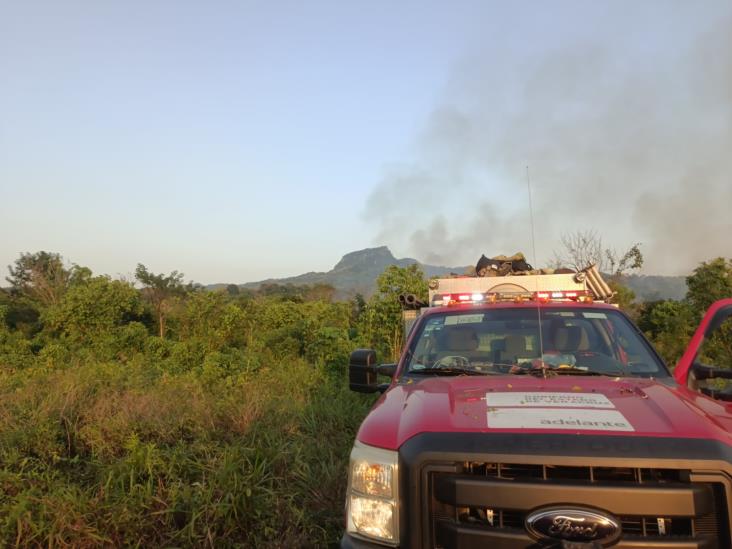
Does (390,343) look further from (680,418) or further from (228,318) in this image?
(680,418)

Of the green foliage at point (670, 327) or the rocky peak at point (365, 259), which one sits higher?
the rocky peak at point (365, 259)

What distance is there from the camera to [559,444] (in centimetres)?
198

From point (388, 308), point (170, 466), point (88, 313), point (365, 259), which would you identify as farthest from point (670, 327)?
point (365, 259)

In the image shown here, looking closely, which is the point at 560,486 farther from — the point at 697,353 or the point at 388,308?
the point at 388,308

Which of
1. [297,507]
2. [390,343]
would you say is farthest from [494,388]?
[390,343]

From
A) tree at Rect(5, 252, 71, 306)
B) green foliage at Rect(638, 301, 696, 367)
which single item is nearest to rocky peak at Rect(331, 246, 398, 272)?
tree at Rect(5, 252, 71, 306)

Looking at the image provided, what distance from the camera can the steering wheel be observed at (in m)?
3.44

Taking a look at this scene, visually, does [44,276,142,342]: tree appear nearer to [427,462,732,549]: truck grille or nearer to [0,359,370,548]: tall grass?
[0,359,370,548]: tall grass

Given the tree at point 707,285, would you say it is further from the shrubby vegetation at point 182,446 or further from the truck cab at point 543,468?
the truck cab at point 543,468

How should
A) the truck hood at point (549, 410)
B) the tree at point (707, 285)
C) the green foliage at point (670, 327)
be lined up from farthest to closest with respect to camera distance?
the tree at point (707, 285) < the green foliage at point (670, 327) < the truck hood at point (549, 410)

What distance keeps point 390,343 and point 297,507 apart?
8.44m

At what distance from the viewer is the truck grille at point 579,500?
74.3 inches

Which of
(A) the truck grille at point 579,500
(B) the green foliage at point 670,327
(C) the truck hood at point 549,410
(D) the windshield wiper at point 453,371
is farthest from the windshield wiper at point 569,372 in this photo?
(B) the green foliage at point 670,327

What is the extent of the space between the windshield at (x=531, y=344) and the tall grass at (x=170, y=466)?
1.41 meters
